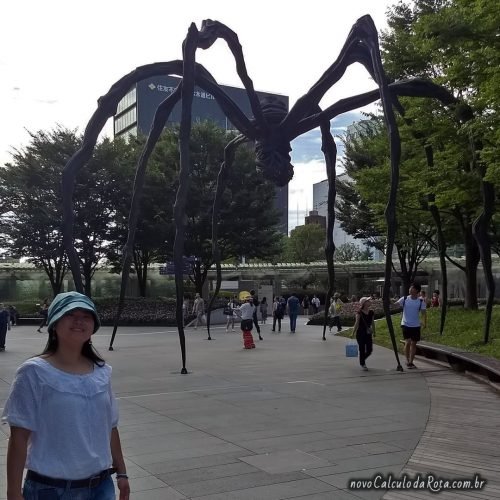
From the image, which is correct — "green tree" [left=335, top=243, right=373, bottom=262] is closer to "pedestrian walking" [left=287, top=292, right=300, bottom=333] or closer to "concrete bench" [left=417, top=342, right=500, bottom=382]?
"pedestrian walking" [left=287, top=292, right=300, bottom=333]

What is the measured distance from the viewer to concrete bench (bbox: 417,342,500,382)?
8.62 meters

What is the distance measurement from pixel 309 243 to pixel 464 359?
2088 inches

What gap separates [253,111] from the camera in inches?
356

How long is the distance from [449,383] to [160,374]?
4.49 metres

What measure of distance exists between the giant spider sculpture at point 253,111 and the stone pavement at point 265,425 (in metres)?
0.92

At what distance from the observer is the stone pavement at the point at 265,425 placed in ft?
14.5

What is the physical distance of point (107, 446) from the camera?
2342 mm

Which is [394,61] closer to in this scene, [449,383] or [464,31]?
[464,31]

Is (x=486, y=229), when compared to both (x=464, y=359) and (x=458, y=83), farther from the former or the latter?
(x=458, y=83)

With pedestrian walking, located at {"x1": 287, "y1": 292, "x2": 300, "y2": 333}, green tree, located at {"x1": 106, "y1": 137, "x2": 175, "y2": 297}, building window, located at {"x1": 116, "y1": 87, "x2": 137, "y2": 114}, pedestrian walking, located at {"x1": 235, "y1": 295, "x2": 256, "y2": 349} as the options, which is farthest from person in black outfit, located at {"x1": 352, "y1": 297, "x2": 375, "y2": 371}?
building window, located at {"x1": 116, "y1": 87, "x2": 137, "y2": 114}

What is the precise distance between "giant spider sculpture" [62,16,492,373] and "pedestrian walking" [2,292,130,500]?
527cm

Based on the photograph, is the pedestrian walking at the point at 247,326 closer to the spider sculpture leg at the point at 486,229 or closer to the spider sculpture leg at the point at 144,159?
the spider sculpture leg at the point at 144,159

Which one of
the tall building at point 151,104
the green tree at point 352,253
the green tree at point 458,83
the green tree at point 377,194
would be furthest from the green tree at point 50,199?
the tall building at point 151,104

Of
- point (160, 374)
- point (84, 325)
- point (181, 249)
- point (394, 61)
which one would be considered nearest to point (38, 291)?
point (394, 61)
